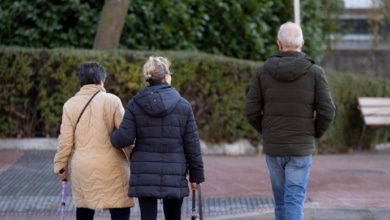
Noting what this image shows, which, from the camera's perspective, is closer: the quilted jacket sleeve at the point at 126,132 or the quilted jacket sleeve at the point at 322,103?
the quilted jacket sleeve at the point at 126,132

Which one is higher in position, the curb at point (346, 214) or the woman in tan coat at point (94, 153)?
the woman in tan coat at point (94, 153)

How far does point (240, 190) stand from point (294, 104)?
13.7ft

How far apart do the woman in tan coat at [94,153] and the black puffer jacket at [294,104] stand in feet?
3.96

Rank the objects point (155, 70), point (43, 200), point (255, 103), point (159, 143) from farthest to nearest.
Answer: point (43, 200)
point (255, 103)
point (155, 70)
point (159, 143)

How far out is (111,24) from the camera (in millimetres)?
15305

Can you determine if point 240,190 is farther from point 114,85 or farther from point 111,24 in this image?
point 111,24

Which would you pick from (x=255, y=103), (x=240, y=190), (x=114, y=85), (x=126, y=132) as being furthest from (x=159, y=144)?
(x=114, y=85)

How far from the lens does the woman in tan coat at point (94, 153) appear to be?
6953mm

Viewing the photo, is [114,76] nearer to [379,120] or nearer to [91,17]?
[91,17]

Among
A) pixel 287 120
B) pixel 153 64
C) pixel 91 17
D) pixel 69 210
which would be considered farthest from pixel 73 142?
pixel 91 17

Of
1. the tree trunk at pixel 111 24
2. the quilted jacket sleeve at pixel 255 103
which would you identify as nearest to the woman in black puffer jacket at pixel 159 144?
the quilted jacket sleeve at pixel 255 103

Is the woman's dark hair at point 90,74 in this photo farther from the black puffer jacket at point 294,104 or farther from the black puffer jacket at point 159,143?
the black puffer jacket at point 294,104

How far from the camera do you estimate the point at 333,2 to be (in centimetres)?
2134

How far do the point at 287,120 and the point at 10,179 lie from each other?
5594 millimetres
